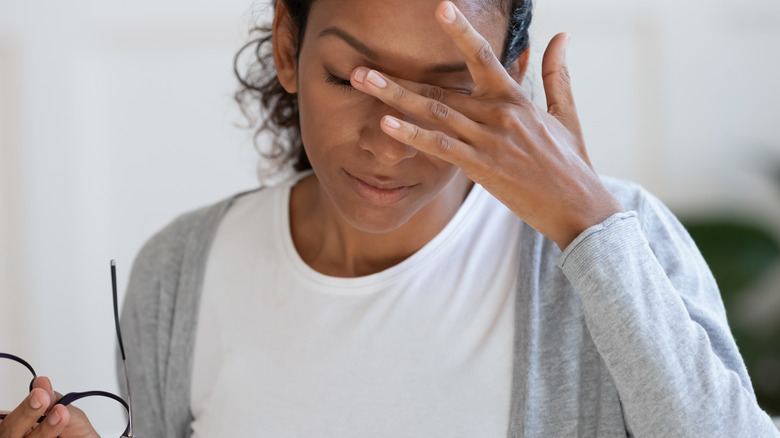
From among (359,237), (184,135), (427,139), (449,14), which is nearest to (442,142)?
(427,139)

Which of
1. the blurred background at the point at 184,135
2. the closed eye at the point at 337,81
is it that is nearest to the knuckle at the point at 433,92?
the closed eye at the point at 337,81

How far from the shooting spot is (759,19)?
2.34m

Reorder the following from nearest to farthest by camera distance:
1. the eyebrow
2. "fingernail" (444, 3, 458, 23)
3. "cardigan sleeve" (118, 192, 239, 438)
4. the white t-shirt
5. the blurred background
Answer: "fingernail" (444, 3, 458, 23) → the eyebrow → the white t-shirt → "cardigan sleeve" (118, 192, 239, 438) → the blurred background

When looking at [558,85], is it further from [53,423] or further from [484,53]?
[53,423]

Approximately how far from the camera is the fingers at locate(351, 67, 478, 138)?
82 cm

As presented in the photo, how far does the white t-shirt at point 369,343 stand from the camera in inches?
40.1

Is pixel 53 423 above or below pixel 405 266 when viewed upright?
below

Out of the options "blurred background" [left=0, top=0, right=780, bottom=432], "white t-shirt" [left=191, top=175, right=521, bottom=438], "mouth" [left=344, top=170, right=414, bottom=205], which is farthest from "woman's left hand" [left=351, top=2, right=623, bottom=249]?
"blurred background" [left=0, top=0, right=780, bottom=432]

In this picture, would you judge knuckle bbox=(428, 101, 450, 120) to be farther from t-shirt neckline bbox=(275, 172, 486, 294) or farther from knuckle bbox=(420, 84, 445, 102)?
t-shirt neckline bbox=(275, 172, 486, 294)

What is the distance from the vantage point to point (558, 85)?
3.06 feet

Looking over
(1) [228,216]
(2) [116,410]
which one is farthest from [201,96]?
(1) [228,216]

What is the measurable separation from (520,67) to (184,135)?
4.45ft

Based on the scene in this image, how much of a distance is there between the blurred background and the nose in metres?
1.26

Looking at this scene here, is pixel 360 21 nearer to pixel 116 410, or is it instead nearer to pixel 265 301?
pixel 265 301
